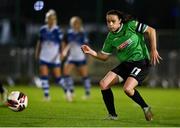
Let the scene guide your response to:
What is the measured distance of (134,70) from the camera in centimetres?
1116

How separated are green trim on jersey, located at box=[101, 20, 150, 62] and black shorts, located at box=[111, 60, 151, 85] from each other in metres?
0.09

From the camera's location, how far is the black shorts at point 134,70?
36.6ft

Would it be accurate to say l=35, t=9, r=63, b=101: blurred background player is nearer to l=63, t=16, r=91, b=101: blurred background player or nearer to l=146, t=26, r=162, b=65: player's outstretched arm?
l=63, t=16, r=91, b=101: blurred background player

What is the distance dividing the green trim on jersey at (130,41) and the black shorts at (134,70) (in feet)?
0.29

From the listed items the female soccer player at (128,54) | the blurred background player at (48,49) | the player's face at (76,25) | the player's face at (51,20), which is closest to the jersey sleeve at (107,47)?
the female soccer player at (128,54)

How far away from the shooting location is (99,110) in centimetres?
1358

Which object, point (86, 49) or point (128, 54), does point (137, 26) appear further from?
point (86, 49)

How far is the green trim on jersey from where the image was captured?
11188 millimetres

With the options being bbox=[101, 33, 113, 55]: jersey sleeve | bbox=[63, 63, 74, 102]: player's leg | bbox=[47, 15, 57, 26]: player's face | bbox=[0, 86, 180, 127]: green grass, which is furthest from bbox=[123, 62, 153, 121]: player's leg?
bbox=[63, 63, 74, 102]: player's leg

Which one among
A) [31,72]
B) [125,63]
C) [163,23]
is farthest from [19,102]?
[163,23]

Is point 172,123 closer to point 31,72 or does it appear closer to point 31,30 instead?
point 31,72

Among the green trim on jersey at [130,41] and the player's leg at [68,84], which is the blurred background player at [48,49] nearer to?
the player's leg at [68,84]

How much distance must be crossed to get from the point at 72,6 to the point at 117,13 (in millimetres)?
16347

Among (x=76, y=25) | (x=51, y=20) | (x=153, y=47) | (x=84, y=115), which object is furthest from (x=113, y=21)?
(x=76, y=25)
